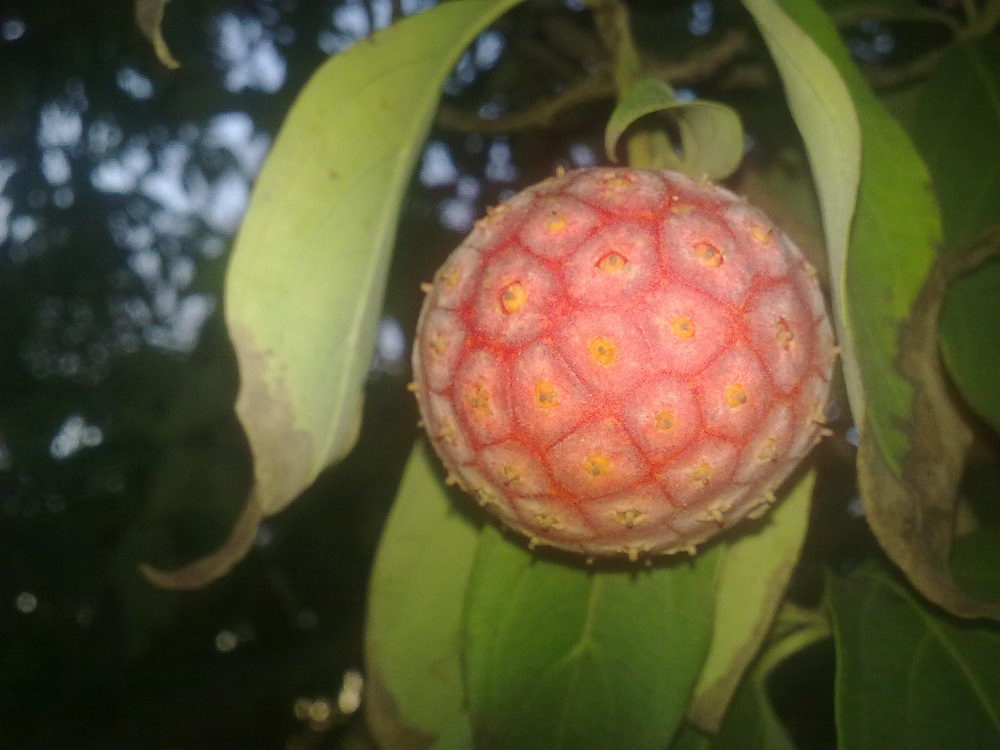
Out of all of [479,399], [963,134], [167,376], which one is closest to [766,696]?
[479,399]

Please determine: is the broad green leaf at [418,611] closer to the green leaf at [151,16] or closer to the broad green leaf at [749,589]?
the broad green leaf at [749,589]

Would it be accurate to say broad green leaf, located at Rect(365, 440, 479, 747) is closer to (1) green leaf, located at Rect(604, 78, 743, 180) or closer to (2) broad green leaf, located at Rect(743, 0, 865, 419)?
(1) green leaf, located at Rect(604, 78, 743, 180)

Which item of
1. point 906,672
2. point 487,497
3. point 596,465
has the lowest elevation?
point 906,672

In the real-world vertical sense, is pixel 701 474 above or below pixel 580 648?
above

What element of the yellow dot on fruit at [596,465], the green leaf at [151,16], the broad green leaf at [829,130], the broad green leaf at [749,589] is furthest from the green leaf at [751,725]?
the green leaf at [151,16]

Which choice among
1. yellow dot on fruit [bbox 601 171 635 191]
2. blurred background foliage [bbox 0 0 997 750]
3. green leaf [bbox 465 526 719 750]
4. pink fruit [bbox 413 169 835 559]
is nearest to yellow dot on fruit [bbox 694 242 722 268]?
pink fruit [bbox 413 169 835 559]

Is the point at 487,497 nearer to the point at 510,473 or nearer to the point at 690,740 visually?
the point at 510,473

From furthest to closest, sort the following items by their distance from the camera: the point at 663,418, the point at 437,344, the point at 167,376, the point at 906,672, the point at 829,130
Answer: the point at 167,376 < the point at 906,672 < the point at 437,344 < the point at 663,418 < the point at 829,130

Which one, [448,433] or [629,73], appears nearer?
[448,433]
